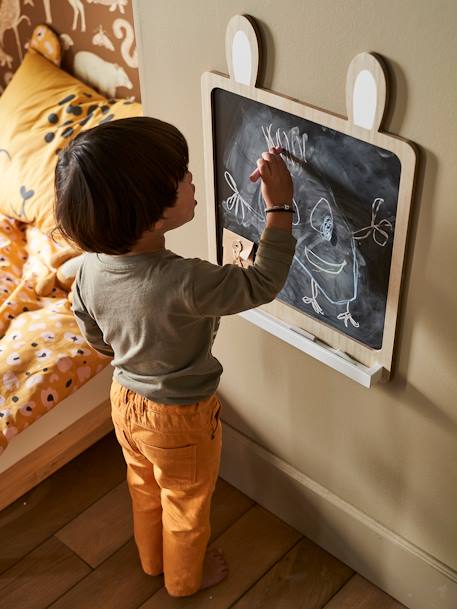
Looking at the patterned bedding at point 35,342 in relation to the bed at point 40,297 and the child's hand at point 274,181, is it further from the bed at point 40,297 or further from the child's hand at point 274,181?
the child's hand at point 274,181

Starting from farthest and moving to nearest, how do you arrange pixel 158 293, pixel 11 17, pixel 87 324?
pixel 11 17, pixel 87 324, pixel 158 293

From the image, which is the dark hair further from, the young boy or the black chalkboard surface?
the black chalkboard surface

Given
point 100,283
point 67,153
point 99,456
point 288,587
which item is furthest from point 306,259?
point 99,456

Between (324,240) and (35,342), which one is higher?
(324,240)

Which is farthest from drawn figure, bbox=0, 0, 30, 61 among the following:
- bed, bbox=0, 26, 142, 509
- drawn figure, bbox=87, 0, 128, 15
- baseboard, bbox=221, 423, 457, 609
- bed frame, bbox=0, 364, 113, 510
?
baseboard, bbox=221, 423, 457, 609

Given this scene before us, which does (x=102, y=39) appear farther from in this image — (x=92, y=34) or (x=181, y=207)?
(x=181, y=207)

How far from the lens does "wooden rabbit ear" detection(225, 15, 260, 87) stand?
1.30 meters

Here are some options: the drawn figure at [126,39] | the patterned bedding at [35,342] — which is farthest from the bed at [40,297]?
the drawn figure at [126,39]

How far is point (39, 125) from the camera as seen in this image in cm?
220

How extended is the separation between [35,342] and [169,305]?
2.20 ft

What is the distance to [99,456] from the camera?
209cm

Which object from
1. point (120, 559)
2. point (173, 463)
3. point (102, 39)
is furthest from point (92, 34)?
point (120, 559)

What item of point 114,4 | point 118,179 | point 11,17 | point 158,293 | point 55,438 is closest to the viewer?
point 118,179

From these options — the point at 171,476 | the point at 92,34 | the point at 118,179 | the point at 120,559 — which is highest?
the point at 118,179
